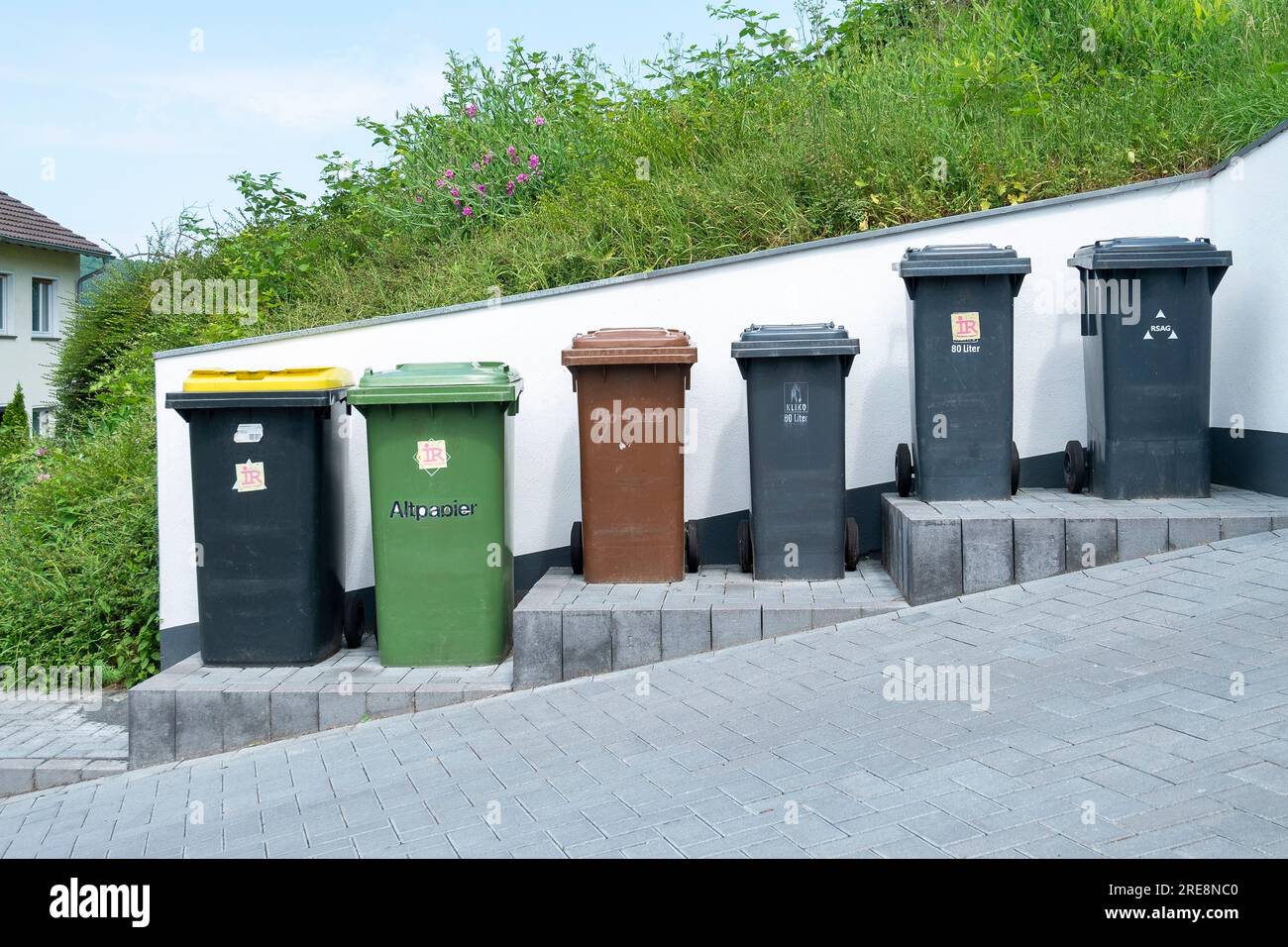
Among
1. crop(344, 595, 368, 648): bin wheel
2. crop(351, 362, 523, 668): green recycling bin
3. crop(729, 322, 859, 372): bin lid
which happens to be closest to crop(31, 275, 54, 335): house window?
crop(344, 595, 368, 648): bin wheel

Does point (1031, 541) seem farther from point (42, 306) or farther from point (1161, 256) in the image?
point (42, 306)

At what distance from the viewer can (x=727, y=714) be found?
4.83 meters

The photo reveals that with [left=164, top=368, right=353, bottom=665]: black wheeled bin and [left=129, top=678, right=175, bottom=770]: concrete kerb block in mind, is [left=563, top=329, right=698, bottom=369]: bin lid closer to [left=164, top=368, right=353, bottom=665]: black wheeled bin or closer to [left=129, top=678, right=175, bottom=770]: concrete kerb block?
[left=164, top=368, right=353, bottom=665]: black wheeled bin

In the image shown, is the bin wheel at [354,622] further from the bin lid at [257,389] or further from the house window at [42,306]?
the house window at [42,306]

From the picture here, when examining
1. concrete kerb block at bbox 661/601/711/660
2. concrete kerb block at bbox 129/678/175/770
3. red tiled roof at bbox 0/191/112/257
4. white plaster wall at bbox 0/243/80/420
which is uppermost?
red tiled roof at bbox 0/191/112/257

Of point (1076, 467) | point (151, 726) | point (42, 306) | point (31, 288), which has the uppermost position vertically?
point (31, 288)

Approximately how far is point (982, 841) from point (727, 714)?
1.66 meters

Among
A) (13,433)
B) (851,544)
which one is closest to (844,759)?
(851,544)

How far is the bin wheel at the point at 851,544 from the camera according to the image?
21.1 ft

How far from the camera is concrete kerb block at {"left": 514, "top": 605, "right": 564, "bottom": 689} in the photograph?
18.4ft

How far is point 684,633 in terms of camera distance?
5652 millimetres

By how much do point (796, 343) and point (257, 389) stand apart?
8.95 ft

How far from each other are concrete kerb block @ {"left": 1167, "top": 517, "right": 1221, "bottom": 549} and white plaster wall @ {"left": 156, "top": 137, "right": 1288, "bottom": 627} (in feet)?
4.14

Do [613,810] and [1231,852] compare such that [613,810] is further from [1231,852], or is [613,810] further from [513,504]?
[513,504]
